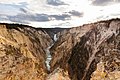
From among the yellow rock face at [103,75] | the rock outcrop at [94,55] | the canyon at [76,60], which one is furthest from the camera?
the rock outcrop at [94,55]

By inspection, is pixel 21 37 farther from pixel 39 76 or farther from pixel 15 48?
pixel 39 76

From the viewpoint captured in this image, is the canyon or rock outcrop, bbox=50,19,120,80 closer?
the canyon

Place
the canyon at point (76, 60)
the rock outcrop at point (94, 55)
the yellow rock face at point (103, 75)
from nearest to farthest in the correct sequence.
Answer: the yellow rock face at point (103, 75) < the canyon at point (76, 60) < the rock outcrop at point (94, 55)

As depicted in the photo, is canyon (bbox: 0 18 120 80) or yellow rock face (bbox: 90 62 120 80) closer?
yellow rock face (bbox: 90 62 120 80)

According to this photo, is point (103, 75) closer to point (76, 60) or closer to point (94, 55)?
point (94, 55)

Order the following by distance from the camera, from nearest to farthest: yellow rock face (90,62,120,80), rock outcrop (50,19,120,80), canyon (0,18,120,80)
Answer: yellow rock face (90,62,120,80)
canyon (0,18,120,80)
rock outcrop (50,19,120,80)

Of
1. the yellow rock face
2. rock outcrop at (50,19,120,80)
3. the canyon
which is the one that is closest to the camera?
the yellow rock face

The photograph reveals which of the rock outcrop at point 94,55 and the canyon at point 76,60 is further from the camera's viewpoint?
the rock outcrop at point 94,55

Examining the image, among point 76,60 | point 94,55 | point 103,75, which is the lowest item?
point 76,60

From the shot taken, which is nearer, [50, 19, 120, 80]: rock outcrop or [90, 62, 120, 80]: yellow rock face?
[90, 62, 120, 80]: yellow rock face

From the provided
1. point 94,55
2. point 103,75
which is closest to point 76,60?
point 94,55

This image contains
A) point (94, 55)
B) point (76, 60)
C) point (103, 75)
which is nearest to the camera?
point (103, 75)
